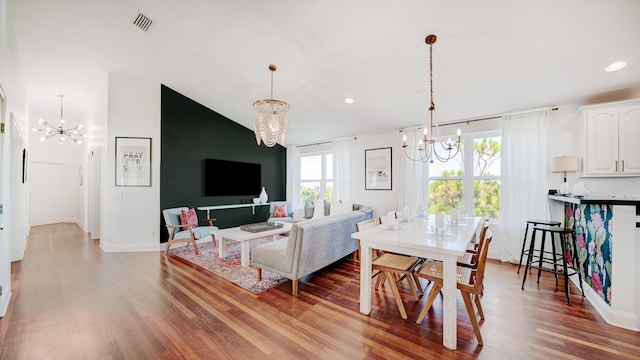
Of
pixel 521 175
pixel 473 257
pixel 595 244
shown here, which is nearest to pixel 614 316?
pixel 595 244

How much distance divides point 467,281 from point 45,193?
10897mm

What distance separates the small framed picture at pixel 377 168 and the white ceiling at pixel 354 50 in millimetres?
884

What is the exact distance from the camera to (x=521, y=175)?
12.4 ft

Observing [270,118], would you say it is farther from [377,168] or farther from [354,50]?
[377,168]

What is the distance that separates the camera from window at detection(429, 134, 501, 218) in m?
4.16

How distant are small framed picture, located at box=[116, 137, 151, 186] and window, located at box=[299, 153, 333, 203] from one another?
357 centimetres

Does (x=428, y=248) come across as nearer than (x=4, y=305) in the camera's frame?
Yes

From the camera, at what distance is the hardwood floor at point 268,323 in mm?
1820

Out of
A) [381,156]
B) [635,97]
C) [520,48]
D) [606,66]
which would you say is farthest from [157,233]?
[635,97]

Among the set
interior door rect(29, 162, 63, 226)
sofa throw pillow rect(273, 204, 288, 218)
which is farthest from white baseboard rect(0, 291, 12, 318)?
interior door rect(29, 162, 63, 226)

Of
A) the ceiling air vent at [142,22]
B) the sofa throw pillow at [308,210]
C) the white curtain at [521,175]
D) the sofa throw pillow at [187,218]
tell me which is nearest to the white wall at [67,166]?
the sofa throw pillow at [187,218]

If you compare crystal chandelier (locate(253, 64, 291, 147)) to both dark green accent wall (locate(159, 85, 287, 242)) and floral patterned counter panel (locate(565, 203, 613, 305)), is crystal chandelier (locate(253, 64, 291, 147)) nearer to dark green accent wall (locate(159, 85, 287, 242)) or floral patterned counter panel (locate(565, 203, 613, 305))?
dark green accent wall (locate(159, 85, 287, 242))

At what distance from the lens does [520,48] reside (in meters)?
2.56

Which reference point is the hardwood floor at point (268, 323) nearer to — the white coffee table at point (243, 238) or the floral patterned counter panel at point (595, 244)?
the floral patterned counter panel at point (595, 244)
